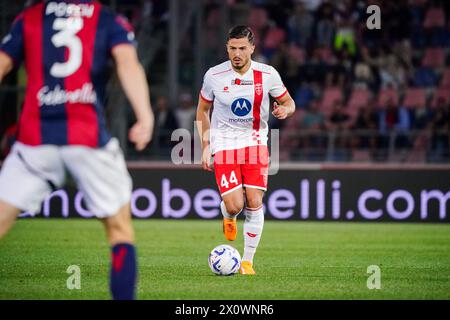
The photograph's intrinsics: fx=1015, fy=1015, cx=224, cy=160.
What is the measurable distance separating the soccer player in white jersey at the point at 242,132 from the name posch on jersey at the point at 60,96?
377 cm

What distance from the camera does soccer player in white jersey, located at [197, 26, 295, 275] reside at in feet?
32.7

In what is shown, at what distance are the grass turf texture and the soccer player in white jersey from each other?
68cm

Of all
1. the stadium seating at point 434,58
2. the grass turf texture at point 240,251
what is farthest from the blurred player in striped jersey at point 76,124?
the stadium seating at point 434,58

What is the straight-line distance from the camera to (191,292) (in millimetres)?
8055

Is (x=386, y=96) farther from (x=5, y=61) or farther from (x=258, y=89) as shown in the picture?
(x=5, y=61)

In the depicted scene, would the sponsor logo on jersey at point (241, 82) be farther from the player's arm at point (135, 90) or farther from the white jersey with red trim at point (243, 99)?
the player's arm at point (135, 90)

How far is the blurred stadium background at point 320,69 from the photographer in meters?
18.3

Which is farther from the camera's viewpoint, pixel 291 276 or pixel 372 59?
pixel 372 59

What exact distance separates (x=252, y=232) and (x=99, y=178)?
12.7ft

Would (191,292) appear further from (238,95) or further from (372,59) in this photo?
(372,59)

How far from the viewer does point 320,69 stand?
20.7 m

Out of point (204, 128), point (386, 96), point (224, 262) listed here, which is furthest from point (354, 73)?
point (224, 262)

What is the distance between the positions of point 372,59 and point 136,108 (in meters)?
15.1
